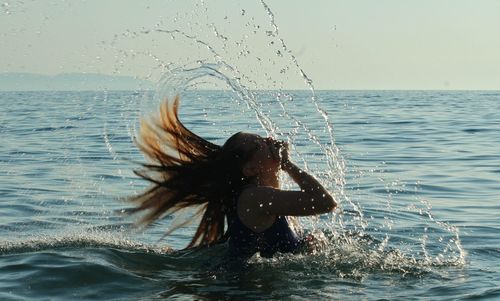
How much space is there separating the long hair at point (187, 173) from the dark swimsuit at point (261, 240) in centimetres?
20

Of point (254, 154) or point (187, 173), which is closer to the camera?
point (254, 154)

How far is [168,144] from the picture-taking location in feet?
25.8

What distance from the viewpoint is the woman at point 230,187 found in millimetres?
7332

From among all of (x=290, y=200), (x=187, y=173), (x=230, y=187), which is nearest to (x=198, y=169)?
(x=187, y=173)

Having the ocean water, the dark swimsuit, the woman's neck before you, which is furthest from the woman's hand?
the ocean water

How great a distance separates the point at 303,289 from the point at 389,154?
10795mm

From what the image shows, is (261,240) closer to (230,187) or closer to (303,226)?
(230,187)

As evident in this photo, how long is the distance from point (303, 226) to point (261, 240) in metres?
3.02

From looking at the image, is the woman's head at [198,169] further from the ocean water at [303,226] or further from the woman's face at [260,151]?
the ocean water at [303,226]

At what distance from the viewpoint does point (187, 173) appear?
7672 millimetres

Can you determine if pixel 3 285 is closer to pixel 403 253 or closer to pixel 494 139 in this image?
pixel 403 253

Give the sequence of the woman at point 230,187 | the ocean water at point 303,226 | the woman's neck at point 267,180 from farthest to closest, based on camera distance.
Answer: the woman's neck at point 267,180 → the woman at point 230,187 → the ocean water at point 303,226

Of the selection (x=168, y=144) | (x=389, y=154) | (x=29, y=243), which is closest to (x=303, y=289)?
(x=168, y=144)

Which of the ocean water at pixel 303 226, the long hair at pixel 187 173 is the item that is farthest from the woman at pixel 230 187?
the ocean water at pixel 303 226
